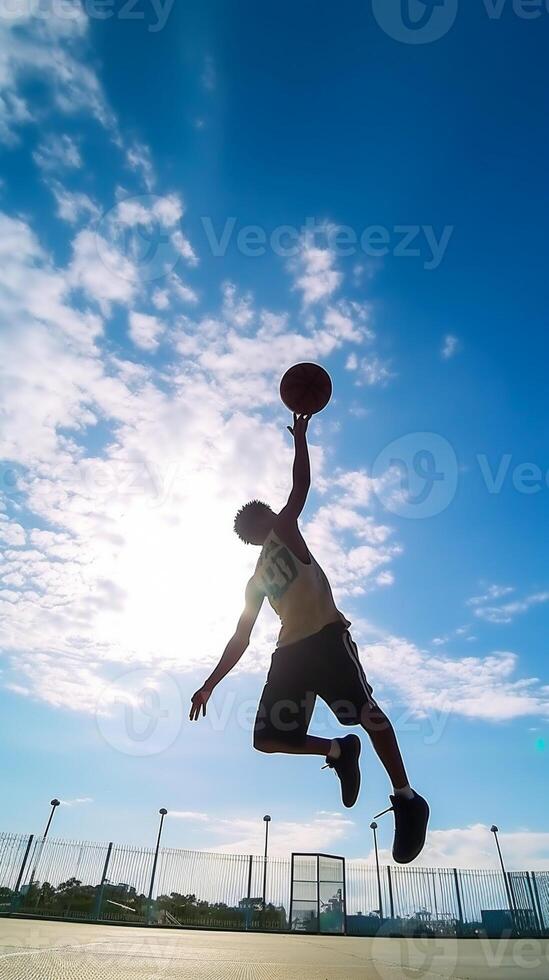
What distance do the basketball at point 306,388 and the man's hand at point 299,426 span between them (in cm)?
27

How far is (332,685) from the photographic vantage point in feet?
11.9

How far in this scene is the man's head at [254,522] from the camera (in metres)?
4.17

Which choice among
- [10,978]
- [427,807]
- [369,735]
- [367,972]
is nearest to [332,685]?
[369,735]

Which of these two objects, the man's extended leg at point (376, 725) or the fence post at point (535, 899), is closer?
the man's extended leg at point (376, 725)

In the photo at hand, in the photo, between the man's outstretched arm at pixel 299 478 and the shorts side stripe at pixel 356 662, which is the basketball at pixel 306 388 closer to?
the man's outstretched arm at pixel 299 478

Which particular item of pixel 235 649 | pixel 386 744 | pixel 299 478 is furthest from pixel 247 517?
pixel 386 744

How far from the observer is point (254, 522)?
420 centimetres

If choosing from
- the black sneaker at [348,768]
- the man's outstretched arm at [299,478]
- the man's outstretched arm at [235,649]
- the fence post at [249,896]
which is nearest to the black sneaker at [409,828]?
the black sneaker at [348,768]

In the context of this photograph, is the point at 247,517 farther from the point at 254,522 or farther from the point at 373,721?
the point at 373,721

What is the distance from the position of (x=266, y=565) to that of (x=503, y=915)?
23.2m

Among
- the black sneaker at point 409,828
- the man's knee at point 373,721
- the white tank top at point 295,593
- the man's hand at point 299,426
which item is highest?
the man's hand at point 299,426

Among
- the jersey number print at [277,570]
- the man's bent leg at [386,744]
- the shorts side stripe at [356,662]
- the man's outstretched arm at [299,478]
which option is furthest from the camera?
the jersey number print at [277,570]

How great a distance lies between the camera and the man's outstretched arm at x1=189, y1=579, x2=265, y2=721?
13.3ft

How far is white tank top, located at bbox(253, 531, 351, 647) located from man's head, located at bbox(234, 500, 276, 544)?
0.14 meters
